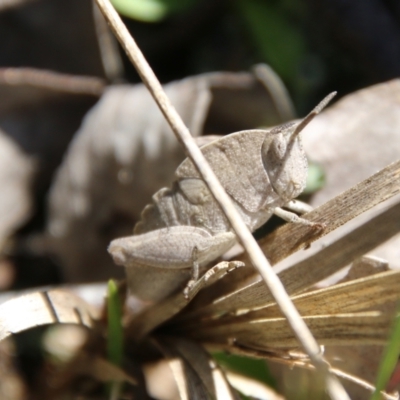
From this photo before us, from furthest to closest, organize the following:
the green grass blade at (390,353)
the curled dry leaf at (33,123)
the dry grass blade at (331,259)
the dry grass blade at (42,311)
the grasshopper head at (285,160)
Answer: the curled dry leaf at (33,123)
the grasshopper head at (285,160)
the dry grass blade at (42,311)
the dry grass blade at (331,259)
the green grass blade at (390,353)

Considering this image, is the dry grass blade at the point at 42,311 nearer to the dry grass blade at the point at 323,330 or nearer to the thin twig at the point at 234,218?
the dry grass blade at the point at 323,330

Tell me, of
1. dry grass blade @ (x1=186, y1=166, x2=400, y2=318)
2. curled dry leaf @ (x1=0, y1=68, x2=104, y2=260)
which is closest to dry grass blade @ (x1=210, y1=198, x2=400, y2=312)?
dry grass blade @ (x1=186, y1=166, x2=400, y2=318)

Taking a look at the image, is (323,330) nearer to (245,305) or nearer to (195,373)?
(245,305)

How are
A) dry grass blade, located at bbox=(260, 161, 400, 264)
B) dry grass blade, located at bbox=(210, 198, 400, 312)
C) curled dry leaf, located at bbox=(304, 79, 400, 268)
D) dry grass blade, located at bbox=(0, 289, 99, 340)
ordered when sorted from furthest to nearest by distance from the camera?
1. curled dry leaf, located at bbox=(304, 79, 400, 268)
2. dry grass blade, located at bbox=(0, 289, 99, 340)
3. dry grass blade, located at bbox=(210, 198, 400, 312)
4. dry grass blade, located at bbox=(260, 161, 400, 264)

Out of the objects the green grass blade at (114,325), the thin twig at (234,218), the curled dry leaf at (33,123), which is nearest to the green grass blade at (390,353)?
the thin twig at (234,218)

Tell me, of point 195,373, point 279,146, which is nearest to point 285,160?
point 279,146

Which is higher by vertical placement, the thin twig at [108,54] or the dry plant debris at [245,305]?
the thin twig at [108,54]

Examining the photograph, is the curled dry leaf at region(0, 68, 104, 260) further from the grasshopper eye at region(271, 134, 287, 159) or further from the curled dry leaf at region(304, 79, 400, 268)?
the grasshopper eye at region(271, 134, 287, 159)

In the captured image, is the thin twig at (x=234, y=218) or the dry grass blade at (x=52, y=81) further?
the dry grass blade at (x=52, y=81)
